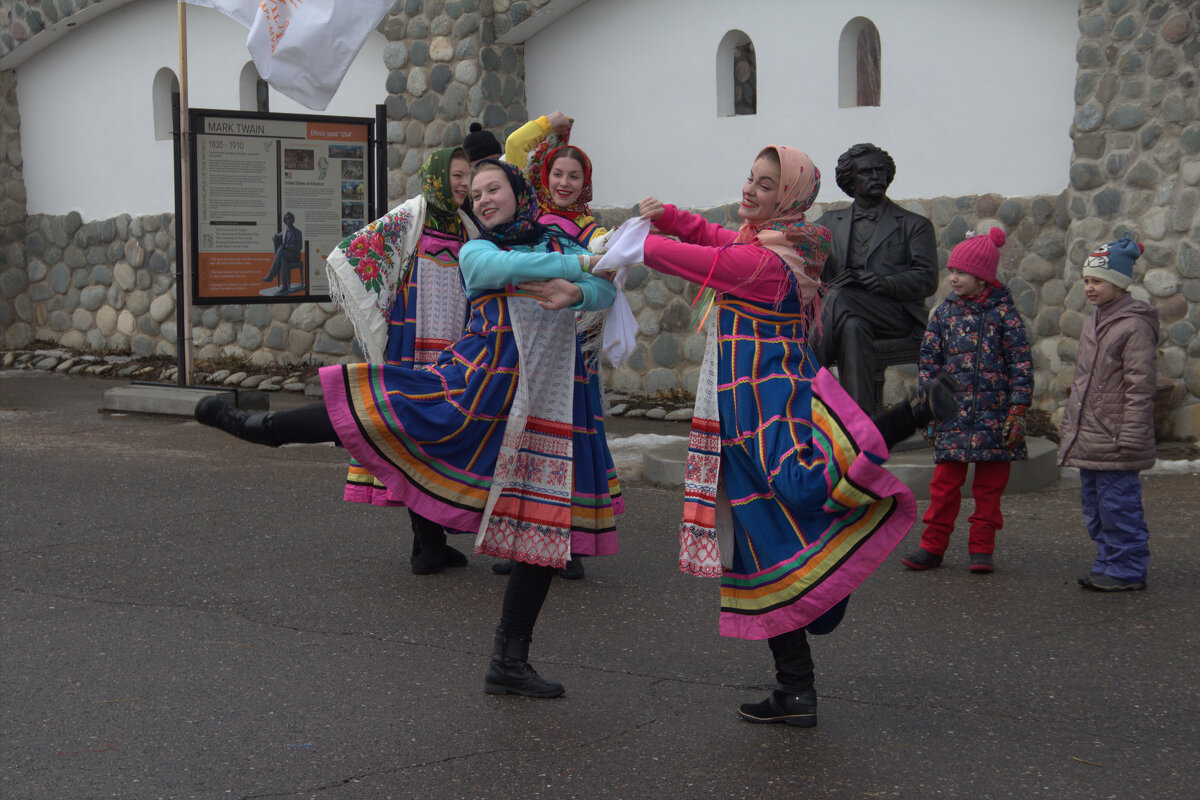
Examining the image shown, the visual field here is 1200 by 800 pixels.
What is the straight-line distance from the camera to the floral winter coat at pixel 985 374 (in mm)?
5586

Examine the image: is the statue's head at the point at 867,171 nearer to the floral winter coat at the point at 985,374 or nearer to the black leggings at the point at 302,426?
the floral winter coat at the point at 985,374

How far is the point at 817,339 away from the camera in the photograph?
7.04 metres

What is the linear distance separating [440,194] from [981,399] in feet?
7.86

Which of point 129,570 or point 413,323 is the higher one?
point 413,323

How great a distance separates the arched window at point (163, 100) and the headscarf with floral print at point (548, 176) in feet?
28.9

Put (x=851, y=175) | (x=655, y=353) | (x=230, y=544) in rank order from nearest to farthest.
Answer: (x=230, y=544) → (x=851, y=175) → (x=655, y=353)

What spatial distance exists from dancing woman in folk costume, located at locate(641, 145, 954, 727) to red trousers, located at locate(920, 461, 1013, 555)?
6.50 feet

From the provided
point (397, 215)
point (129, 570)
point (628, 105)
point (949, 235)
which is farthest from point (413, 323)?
point (628, 105)

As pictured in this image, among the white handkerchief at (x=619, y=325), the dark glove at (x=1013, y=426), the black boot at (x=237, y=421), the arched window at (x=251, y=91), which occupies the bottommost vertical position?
the dark glove at (x=1013, y=426)

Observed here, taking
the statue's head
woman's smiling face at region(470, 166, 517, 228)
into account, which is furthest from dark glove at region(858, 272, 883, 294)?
woman's smiling face at region(470, 166, 517, 228)

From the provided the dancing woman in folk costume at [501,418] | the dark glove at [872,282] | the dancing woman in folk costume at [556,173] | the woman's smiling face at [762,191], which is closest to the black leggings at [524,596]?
the dancing woman in folk costume at [501,418]

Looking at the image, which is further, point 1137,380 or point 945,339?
point 945,339

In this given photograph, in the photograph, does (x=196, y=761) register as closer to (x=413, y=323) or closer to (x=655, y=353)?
(x=413, y=323)

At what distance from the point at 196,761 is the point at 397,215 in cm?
272
